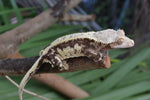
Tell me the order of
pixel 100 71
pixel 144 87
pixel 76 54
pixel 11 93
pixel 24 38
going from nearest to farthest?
1. pixel 76 54
2. pixel 11 93
3. pixel 24 38
4. pixel 144 87
5. pixel 100 71

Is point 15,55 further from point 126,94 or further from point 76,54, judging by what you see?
point 126,94

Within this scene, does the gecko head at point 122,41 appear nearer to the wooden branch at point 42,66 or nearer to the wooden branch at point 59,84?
the wooden branch at point 42,66

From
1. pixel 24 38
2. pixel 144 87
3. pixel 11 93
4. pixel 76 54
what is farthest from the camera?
pixel 144 87

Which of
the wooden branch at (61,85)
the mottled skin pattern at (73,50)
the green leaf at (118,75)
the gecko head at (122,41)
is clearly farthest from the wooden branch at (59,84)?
the gecko head at (122,41)

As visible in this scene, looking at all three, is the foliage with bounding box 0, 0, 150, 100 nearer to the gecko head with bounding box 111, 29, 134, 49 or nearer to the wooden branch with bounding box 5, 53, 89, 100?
the wooden branch with bounding box 5, 53, 89, 100

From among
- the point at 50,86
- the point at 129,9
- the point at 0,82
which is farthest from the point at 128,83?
the point at 129,9

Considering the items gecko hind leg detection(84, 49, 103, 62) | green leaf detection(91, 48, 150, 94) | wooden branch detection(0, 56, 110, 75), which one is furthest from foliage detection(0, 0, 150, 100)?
gecko hind leg detection(84, 49, 103, 62)

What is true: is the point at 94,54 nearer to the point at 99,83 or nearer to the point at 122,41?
the point at 122,41
